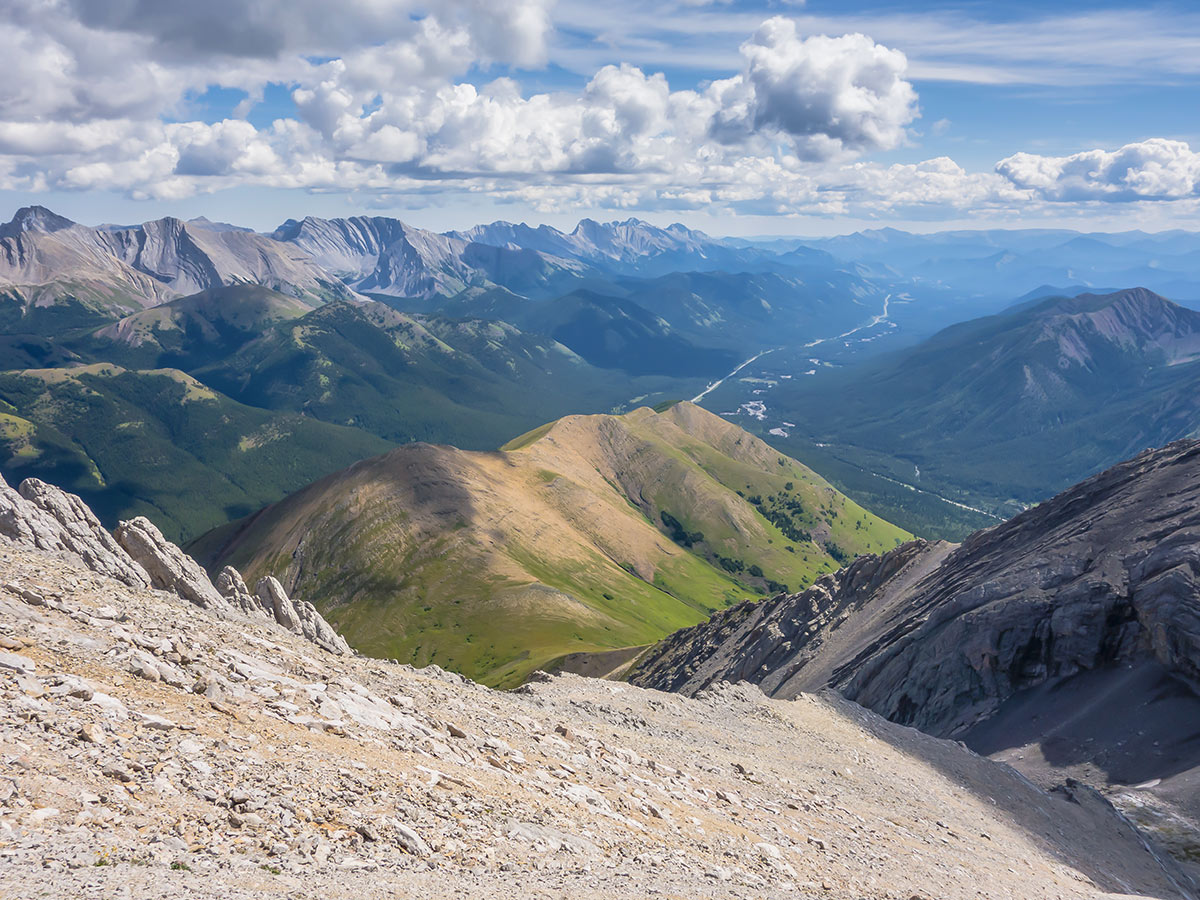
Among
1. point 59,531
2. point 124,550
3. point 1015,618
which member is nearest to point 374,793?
point 59,531

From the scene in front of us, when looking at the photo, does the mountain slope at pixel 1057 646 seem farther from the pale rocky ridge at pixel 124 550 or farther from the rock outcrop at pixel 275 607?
the pale rocky ridge at pixel 124 550

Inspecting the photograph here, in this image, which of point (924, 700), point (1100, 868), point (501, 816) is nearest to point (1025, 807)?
point (1100, 868)

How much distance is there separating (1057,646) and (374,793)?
8776 cm

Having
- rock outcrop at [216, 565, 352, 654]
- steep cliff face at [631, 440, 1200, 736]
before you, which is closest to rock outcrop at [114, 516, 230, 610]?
rock outcrop at [216, 565, 352, 654]

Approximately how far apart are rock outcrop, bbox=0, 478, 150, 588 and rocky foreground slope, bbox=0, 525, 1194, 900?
1069 millimetres

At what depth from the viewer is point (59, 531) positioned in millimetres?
50688

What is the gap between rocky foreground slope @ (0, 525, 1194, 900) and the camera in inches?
901

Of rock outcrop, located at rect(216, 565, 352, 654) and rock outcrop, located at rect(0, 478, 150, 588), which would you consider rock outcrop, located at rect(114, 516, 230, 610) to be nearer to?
rock outcrop, located at rect(0, 478, 150, 588)

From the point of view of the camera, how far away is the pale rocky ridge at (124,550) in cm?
4897

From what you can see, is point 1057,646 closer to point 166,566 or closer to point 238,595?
point 238,595

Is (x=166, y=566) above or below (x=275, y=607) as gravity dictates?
above

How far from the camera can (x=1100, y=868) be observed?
5397cm

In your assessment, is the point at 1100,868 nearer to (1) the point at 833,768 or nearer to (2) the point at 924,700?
(1) the point at 833,768

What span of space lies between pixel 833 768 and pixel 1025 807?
17.9 metres
